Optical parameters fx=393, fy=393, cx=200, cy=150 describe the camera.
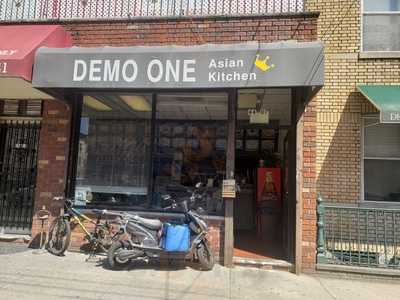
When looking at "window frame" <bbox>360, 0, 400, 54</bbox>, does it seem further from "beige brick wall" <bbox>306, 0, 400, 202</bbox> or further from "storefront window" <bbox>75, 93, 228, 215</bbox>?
"storefront window" <bbox>75, 93, 228, 215</bbox>

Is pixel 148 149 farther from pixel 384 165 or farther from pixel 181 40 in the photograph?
pixel 384 165

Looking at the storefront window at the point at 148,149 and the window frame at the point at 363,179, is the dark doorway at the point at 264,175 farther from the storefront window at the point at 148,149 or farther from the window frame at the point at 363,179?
the window frame at the point at 363,179

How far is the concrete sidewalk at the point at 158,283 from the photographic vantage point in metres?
5.22

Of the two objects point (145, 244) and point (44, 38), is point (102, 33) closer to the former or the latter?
point (44, 38)

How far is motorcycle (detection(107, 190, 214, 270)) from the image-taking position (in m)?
6.28

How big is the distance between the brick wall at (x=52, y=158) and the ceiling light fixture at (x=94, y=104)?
15.3 inches

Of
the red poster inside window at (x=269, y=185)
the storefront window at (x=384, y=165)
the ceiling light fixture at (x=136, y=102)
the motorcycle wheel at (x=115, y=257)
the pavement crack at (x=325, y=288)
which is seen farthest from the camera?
the red poster inside window at (x=269, y=185)

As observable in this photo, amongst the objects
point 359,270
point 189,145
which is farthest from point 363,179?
point 189,145

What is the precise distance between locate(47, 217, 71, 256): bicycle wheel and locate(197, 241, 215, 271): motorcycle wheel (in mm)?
2392

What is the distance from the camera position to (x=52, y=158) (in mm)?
7527

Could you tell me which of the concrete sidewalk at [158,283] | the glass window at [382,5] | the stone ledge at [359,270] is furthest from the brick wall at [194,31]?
the concrete sidewalk at [158,283]

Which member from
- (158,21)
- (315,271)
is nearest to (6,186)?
(158,21)

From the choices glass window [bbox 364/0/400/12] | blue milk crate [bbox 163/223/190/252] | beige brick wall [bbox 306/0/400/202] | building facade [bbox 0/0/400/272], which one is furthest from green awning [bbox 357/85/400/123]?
blue milk crate [bbox 163/223/190/252]

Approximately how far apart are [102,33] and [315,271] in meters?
5.75
